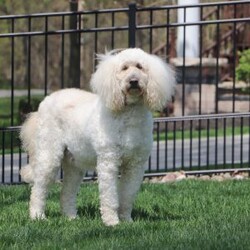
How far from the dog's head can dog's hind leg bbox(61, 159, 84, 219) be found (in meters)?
1.10

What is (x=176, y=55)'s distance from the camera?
2277 cm

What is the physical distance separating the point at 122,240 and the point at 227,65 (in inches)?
685

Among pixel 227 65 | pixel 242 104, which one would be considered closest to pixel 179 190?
pixel 242 104

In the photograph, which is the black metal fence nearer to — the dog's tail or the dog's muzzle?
the dog's tail

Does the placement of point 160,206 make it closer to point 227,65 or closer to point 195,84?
point 195,84

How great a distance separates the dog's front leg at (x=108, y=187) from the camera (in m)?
7.66

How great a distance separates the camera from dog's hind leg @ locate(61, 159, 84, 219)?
849cm

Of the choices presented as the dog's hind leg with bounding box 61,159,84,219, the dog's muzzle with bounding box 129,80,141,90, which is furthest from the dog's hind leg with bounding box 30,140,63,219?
the dog's muzzle with bounding box 129,80,141,90

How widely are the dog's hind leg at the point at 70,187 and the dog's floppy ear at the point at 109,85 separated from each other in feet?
3.55

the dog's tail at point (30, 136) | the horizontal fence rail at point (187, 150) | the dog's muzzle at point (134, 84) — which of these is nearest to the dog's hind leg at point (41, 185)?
the dog's tail at point (30, 136)

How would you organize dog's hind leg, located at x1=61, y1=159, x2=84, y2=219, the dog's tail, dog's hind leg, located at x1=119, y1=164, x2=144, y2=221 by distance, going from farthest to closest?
the dog's tail
dog's hind leg, located at x1=61, y1=159, x2=84, y2=219
dog's hind leg, located at x1=119, y1=164, x2=144, y2=221

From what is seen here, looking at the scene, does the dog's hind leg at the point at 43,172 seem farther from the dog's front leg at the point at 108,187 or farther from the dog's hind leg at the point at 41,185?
the dog's front leg at the point at 108,187

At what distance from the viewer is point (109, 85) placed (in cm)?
755

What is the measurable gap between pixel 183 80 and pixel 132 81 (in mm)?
4535
